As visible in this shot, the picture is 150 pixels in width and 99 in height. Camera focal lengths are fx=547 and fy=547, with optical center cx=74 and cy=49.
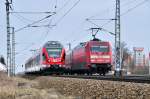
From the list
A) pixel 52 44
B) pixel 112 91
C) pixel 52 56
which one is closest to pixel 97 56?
pixel 52 56

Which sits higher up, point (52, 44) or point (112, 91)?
point (52, 44)

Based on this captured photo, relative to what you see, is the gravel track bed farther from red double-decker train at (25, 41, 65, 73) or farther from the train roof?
the train roof

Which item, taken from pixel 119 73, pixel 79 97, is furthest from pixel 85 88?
pixel 119 73

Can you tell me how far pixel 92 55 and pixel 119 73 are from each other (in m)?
9.49

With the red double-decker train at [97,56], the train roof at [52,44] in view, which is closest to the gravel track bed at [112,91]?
the red double-decker train at [97,56]

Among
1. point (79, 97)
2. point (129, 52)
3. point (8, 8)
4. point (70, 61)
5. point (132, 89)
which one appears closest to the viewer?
point (132, 89)

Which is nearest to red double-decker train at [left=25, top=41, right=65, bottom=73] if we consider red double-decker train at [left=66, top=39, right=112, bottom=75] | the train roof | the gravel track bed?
the train roof

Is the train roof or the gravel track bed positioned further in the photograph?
the train roof

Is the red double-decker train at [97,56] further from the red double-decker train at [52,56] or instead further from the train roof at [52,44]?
the train roof at [52,44]

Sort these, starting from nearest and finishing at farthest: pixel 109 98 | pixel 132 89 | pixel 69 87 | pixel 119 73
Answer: pixel 132 89
pixel 109 98
pixel 69 87
pixel 119 73

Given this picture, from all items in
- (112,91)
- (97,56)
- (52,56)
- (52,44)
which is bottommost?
(112,91)

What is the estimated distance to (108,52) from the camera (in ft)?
178

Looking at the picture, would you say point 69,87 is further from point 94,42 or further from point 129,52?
point 129,52

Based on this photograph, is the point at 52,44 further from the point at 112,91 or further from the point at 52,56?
the point at 112,91
